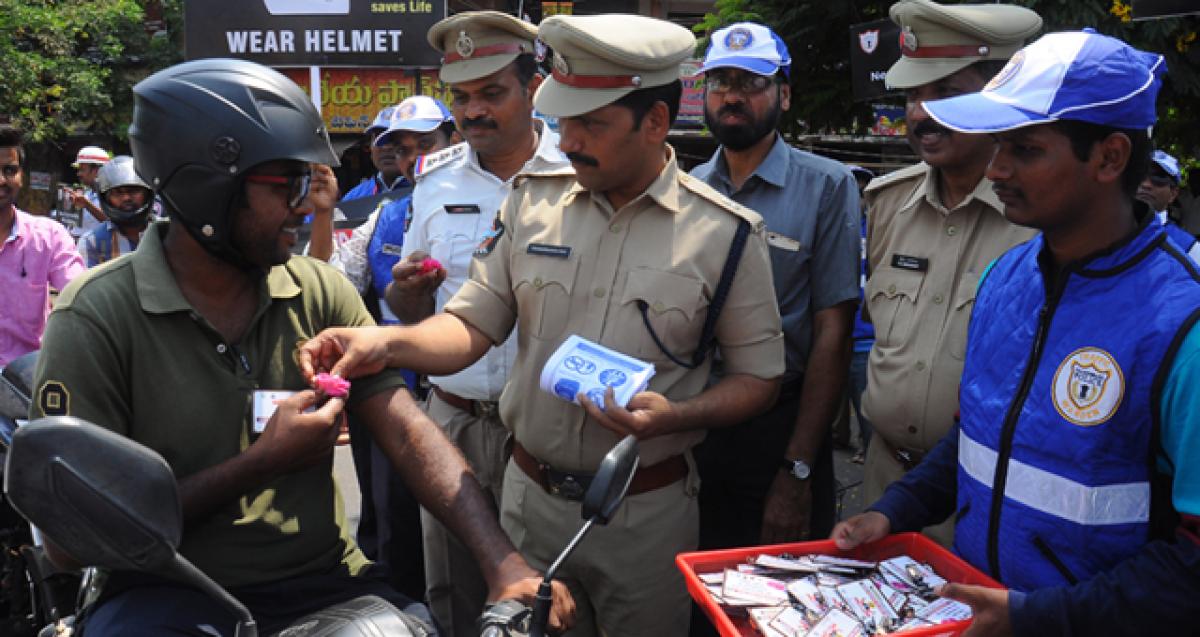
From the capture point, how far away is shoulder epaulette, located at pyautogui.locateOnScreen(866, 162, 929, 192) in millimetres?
3236

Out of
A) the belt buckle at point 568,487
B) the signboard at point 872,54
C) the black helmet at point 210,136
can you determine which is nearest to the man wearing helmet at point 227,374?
the black helmet at point 210,136

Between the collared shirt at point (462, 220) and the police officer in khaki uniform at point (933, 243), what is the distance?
126 centimetres

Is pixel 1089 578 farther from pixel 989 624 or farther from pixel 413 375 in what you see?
pixel 413 375

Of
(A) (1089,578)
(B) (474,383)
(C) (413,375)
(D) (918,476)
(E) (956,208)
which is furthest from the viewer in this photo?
(C) (413,375)

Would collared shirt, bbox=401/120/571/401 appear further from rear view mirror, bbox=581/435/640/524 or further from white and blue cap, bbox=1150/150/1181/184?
white and blue cap, bbox=1150/150/1181/184

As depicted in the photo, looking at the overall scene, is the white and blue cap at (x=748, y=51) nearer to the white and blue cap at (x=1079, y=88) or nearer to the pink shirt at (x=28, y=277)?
the white and blue cap at (x=1079, y=88)

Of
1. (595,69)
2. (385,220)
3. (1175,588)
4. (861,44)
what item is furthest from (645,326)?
(861,44)

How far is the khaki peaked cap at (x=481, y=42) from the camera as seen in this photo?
11.7 ft

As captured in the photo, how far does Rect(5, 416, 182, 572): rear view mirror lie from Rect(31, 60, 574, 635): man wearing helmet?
68 cm

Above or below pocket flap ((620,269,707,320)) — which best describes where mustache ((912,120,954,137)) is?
above

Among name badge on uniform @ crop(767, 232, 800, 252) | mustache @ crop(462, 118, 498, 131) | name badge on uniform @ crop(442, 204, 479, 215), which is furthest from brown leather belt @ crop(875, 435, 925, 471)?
mustache @ crop(462, 118, 498, 131)

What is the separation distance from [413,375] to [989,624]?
9.75 feet

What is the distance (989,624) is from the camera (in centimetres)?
180

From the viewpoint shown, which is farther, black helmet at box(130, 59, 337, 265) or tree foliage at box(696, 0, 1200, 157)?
tree foliage at box(696, 0, 1200, 157)
